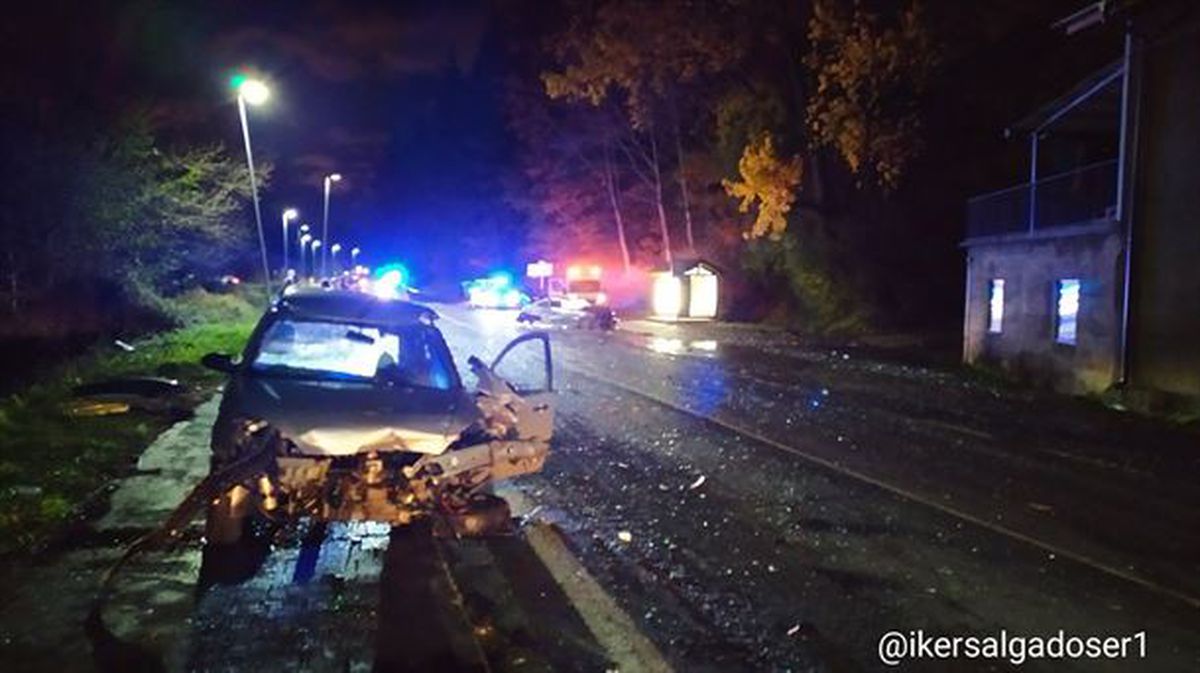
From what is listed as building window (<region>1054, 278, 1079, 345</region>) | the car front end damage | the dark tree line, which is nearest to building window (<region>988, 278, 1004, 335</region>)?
building window (<region>1054, 278, 1079, 345</region>)

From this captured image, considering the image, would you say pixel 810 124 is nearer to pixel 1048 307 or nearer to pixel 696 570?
pixel 1048 307

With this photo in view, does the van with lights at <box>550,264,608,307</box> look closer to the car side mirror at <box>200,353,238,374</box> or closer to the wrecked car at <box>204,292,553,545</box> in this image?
the wrecked car at <box>204,292,553,545</box>

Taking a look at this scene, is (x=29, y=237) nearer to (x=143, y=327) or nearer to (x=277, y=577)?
(x=143, y=327)

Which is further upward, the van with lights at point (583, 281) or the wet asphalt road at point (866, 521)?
the van with lights at point (583, 281)

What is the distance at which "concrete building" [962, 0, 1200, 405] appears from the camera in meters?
19.0

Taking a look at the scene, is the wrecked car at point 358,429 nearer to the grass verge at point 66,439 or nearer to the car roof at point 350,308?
the car roof at point 350,308

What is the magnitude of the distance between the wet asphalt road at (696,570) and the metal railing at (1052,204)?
379 inches

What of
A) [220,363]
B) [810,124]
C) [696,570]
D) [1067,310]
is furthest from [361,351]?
[810,124]

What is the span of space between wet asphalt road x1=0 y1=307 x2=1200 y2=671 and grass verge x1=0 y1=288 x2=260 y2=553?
1.41ft

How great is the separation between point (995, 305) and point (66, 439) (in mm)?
21827

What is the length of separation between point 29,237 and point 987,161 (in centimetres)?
3132

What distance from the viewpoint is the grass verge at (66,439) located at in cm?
896

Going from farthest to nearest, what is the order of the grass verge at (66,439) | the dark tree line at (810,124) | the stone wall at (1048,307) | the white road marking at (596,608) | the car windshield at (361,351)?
1. the dark tree line at (810,124)
2. the stone wall at (1048,307)
3. the car windshield at (361,351)
4. the grass verge at (66,439)
5. the white road marking at (596,608)

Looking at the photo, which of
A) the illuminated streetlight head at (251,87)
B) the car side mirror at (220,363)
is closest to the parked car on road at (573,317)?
the illuminated streetlight head at (251,87)
